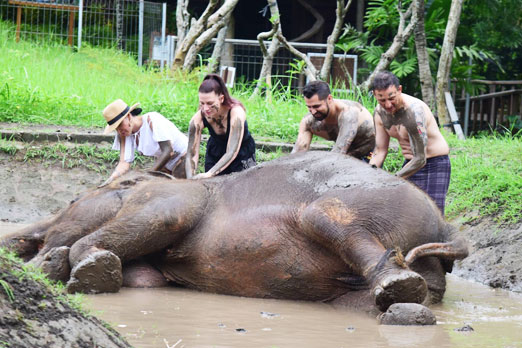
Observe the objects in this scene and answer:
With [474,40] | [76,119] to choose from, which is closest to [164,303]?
[76,119]

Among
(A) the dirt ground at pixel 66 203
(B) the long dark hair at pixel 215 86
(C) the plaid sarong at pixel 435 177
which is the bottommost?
(A) the dirt ground at pixel 66 203

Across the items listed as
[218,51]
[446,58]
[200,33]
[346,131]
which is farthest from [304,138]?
[218,51]

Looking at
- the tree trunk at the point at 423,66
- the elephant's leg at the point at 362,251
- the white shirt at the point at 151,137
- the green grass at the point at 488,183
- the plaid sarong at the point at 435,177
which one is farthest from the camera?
the tree trunk at the point at 423,66

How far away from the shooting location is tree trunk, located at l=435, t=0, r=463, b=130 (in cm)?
1455

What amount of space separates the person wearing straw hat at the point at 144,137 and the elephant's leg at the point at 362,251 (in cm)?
256

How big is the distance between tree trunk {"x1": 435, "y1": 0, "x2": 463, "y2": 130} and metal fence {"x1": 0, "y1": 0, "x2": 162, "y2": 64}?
7127mm

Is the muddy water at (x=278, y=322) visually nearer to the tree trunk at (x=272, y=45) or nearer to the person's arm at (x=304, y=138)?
the person's arm at (x=304, y=138)

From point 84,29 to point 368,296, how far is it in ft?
53.5

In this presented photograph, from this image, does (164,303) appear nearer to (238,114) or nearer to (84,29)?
(238,114)

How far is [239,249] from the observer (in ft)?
20.4

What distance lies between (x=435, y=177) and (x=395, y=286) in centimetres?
261

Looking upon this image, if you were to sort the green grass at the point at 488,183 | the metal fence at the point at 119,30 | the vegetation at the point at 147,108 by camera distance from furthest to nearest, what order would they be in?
the metal fence at the point at 119,30, the vegetation at the point at 147,108, the green grass at the point at 488,183

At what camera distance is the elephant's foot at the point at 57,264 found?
20.4ft

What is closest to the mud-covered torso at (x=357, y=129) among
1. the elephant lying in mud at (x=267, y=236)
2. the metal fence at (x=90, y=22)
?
the elephant lying in mud at (x=267, y=236)
